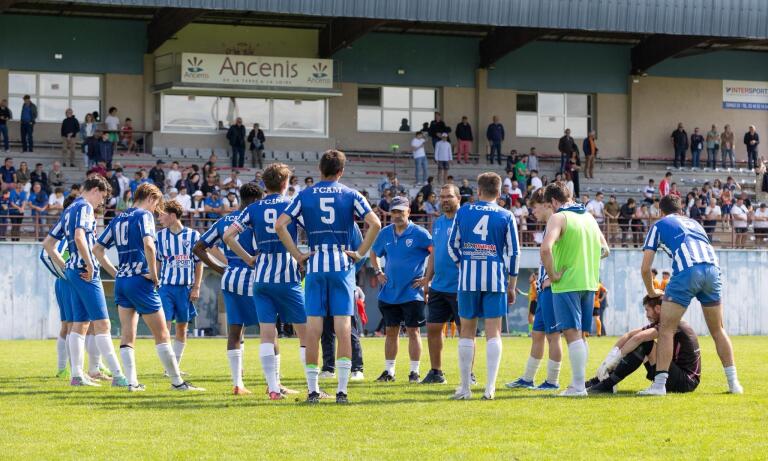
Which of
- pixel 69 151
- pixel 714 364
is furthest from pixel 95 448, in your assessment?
pixel 69 151

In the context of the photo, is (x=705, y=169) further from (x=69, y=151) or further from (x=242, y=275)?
(x=242, y=275)

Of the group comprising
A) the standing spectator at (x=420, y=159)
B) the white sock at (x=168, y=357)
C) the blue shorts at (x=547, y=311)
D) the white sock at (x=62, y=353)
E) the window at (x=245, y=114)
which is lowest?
the white sock at (x=62, y=353)

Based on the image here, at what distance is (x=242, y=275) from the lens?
12.8 metres

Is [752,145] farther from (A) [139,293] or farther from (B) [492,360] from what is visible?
(A) [139,293]

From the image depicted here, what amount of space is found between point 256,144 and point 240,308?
2518 centimetres

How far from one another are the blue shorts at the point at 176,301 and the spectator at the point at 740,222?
2343 cm

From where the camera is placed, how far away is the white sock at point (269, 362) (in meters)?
12.1

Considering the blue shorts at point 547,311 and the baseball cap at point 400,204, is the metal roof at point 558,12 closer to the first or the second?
the baseball cap at point 400,204

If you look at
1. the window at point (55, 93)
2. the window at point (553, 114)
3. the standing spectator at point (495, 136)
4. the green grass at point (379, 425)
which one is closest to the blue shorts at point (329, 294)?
the green grass at point (379, 425)

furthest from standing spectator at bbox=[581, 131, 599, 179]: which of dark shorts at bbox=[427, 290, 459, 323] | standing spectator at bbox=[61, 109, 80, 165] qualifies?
dark shorts at bbox=[427, 290, 459, 323]

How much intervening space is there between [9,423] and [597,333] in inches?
950

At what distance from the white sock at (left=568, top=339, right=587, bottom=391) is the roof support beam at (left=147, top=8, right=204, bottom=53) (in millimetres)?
26263

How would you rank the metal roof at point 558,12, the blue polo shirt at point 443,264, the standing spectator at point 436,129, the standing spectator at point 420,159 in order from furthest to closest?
1. the standing spectator at point 436,129
2. the standing spectator at point 420,159
3. the metal roof at point 558,12
4. the blue polo shirt at point 443,264

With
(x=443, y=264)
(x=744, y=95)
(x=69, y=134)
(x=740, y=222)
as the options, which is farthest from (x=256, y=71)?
(x=443, y=264)
